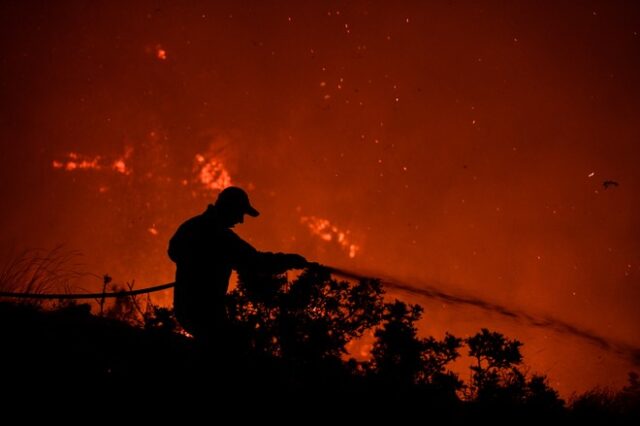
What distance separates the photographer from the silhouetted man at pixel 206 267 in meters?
4.04

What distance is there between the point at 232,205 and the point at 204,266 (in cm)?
73

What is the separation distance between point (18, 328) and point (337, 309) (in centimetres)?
916

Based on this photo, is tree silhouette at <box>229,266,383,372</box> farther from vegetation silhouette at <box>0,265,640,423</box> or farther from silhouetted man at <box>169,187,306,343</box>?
silhouetted man at <box>169,187,306,343</box>

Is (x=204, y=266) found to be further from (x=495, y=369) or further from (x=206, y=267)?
(x=495, y=369)

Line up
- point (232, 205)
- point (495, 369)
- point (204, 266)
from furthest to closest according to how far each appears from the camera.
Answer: point (495, 369), point (232, 205), point (204, 266)

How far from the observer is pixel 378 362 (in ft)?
37.9

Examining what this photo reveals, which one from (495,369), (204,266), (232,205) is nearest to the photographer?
(204,266)

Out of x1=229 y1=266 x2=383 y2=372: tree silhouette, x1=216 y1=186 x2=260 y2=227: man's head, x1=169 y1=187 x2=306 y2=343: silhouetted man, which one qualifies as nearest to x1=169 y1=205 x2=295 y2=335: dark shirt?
x1=169 y1=187 x2=306 y2=343: silhouetted man

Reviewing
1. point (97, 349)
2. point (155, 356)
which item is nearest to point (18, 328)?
point (97, 349)

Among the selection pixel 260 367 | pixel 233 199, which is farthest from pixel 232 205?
pixel 260 367

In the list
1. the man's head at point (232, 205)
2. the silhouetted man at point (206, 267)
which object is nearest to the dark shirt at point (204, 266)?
the silhouetted man at point (206, 267)

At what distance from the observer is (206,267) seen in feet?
13.4

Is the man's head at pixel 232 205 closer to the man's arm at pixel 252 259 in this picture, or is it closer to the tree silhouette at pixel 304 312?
the man's arm at pixel 252 259

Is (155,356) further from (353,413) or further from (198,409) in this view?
(353,413)
